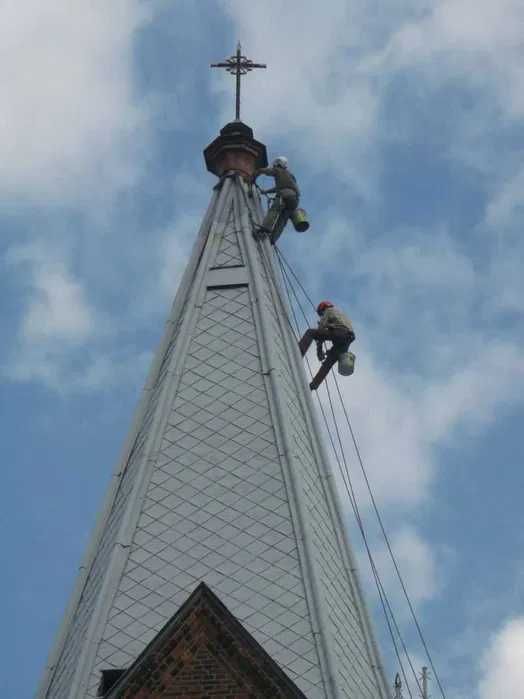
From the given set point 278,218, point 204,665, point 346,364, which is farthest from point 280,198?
point 204,665

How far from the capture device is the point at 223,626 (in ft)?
81.6

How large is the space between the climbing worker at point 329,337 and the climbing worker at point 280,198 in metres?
2.00

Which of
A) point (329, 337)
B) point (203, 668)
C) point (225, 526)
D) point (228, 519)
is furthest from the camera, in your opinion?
point (329, 337)

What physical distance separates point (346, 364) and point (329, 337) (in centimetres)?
57

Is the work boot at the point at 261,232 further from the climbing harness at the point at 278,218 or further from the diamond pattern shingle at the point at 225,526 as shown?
the diamond pattern shingle at the point at 225,526

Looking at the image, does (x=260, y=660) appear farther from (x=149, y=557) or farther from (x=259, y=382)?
(x=259, y=382)

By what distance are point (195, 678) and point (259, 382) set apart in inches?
281

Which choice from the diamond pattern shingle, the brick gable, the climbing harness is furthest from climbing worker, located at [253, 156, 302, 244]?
the brick gable

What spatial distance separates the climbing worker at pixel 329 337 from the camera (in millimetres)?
33938

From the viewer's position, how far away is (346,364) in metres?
34.1

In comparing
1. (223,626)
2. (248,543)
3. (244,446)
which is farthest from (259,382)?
(223,626)

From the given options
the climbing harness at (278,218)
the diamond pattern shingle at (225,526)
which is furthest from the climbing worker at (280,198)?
the diamond pattern shingle at (225,526)

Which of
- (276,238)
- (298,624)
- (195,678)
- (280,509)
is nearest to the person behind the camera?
(195,678)

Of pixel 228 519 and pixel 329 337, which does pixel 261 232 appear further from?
pixel 228 519
